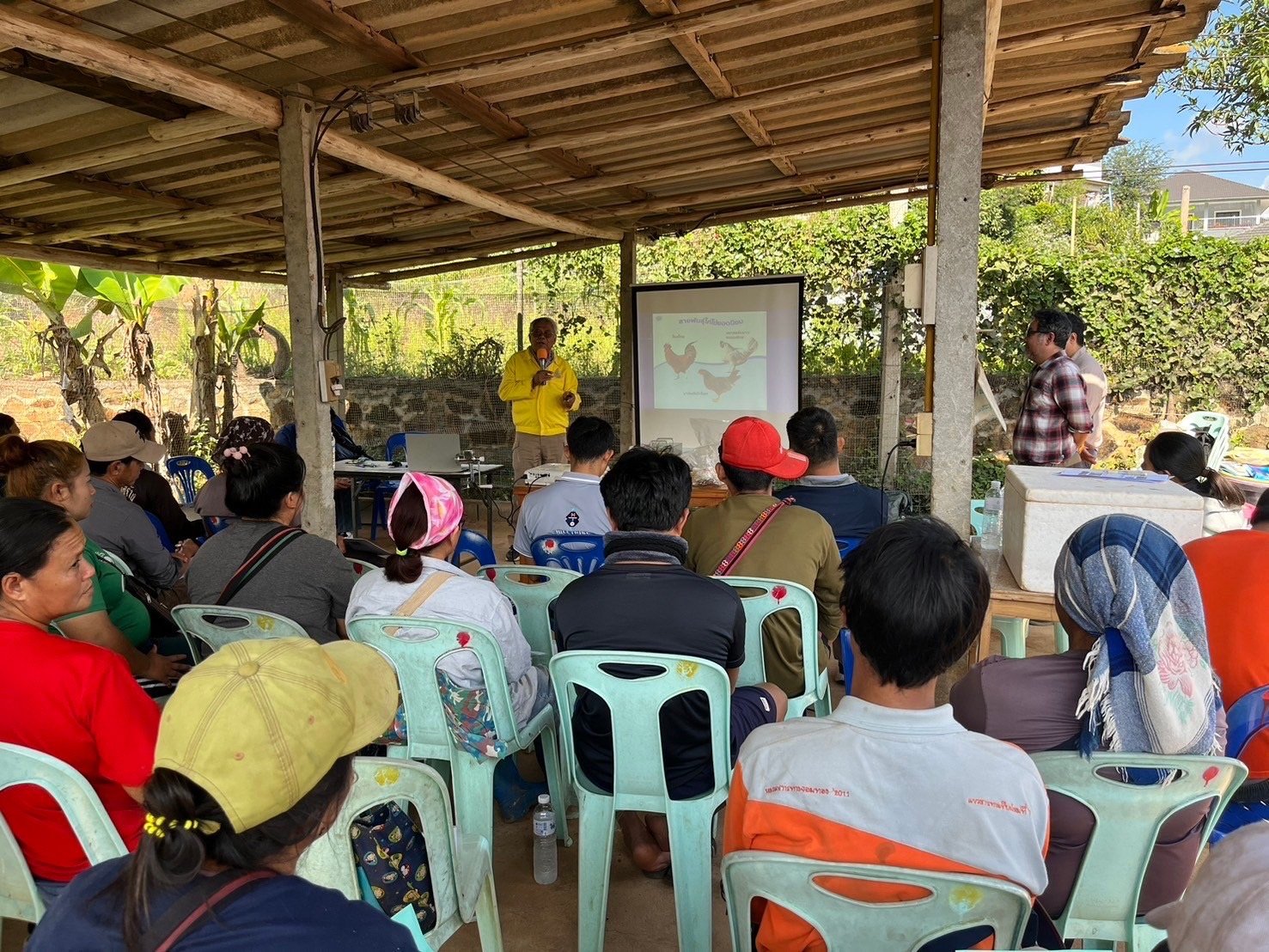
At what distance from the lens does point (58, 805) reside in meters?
1.54

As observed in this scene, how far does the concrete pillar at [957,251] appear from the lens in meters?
3.28

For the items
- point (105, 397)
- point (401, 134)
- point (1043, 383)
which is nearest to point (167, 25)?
point (401, 134)

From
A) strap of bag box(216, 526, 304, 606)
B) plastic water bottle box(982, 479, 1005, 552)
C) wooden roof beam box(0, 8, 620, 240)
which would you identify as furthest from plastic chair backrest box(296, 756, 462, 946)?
wooden roof beam box(0, 8, 620, 240)

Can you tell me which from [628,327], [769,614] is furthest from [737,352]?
[769,614]

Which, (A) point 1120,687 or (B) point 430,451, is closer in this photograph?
(A) point 1120,687

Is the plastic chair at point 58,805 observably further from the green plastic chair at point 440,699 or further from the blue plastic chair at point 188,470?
the blue plastic chair at point 188,470

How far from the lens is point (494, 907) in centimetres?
174

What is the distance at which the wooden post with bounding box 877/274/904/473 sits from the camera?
785cm

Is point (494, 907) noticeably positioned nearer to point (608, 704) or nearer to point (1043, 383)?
point (608, 704)

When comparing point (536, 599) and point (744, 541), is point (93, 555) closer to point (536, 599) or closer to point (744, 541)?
point (536, 599)

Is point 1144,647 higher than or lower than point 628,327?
lower

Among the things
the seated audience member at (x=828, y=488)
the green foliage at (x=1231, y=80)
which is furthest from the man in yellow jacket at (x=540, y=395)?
the green foliage at (x=1231, y=80)

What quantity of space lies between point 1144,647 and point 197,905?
1.46 meters

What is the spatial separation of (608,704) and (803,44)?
11.3 feet
